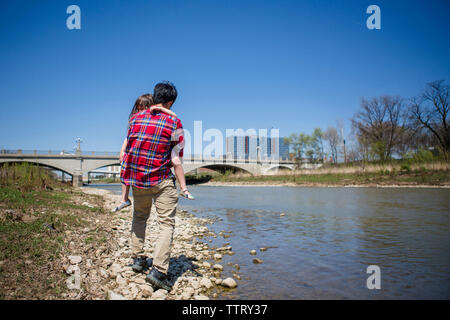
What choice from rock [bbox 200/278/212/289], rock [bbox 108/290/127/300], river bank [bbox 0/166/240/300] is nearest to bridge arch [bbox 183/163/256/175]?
river bank [bbox 0/166/240/300]

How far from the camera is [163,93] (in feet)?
9.04

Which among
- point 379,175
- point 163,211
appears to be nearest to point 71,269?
point 163,211

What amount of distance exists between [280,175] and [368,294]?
124ft

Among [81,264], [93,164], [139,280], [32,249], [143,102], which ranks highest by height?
[143,102]

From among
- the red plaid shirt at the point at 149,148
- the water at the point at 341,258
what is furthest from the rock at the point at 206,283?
the red plaid shirt at the point at 149,148

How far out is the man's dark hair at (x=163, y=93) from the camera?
9.04 ft

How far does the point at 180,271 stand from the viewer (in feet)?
11.0

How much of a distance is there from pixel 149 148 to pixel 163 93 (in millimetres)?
596

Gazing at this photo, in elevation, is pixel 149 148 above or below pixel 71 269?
above

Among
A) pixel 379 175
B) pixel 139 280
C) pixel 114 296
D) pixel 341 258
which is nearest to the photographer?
pixel 114 296

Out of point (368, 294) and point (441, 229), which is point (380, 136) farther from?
point (368, 294)

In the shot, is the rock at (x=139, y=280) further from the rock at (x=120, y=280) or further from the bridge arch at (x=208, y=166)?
the bridge arch at (x=208, y=166)

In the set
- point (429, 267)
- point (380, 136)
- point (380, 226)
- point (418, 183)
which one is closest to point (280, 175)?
point (380, 136)

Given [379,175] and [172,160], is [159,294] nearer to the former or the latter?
[172,160]
